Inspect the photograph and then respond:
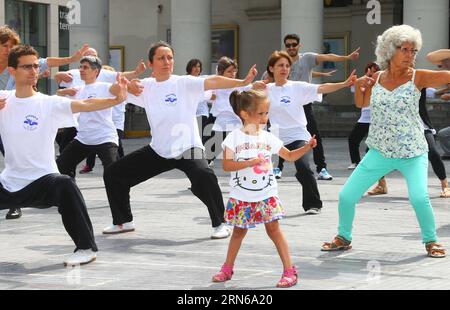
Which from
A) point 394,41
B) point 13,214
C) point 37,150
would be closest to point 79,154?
point 13,214

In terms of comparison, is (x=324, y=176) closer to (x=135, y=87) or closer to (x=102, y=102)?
(x=135, y=87)

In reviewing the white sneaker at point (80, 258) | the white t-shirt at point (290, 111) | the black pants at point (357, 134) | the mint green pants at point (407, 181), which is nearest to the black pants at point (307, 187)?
the white t-shirt at point (290, 111)

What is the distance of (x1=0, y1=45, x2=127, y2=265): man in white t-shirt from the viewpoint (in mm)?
7871

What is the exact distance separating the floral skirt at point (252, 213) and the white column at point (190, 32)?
67.9ft

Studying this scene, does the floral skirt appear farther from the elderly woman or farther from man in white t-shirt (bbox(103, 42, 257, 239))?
man in white t-shirt (bbox(103, 42, 257, 239))

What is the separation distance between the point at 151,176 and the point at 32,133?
1942 millimetres

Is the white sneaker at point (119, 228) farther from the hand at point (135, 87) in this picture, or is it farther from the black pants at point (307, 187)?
the black pants at point (307, 187)

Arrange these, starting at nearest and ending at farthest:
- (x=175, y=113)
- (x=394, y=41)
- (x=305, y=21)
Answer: (x=394, y=41)
(x=175, y=113)
(x=305, y=21)

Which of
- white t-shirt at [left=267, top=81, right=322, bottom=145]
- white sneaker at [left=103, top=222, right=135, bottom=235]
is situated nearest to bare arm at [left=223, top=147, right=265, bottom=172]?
white sneaker at [left=103, top=222, right=135, bottom=235]

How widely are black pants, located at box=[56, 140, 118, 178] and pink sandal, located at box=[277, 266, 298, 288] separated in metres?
5.15

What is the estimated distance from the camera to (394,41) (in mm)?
8242

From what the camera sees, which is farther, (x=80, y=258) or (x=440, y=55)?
(x=440, y=55)

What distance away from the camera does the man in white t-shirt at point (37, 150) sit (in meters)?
7.87
